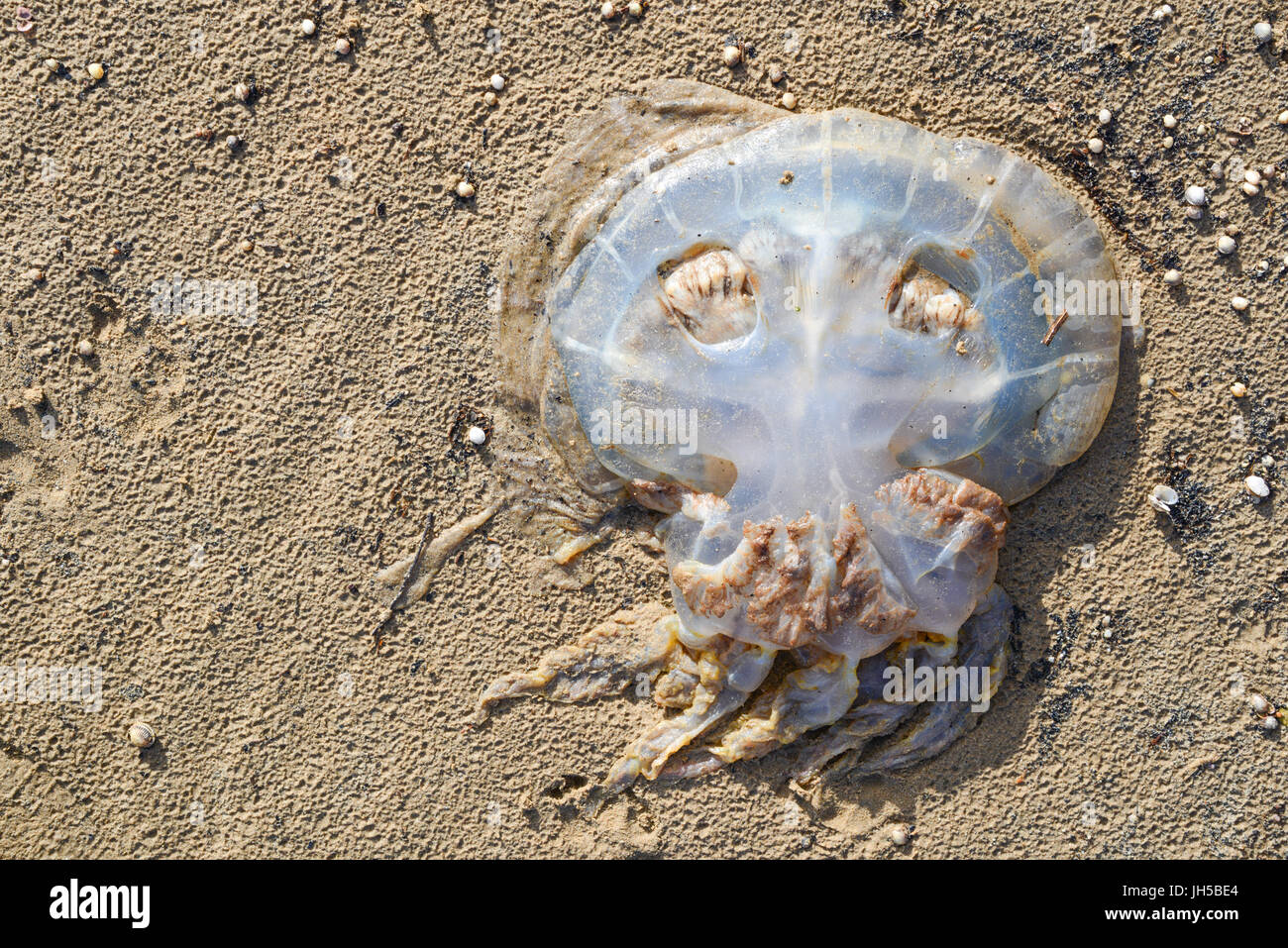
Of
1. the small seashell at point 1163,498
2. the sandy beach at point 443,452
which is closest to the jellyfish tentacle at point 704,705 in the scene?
the sandy beach at point 443,452

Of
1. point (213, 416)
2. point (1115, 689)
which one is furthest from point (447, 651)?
point (1115, 689)

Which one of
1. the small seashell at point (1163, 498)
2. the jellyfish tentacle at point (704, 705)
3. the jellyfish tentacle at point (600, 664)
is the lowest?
the jellyfish tentacle at point (704, 705)

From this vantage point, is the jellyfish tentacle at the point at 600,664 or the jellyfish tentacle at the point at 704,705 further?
the jellyfish tentacle at the point at 600,664

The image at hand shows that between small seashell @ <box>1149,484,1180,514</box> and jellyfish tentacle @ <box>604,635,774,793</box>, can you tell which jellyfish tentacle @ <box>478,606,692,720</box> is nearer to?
jellyfish tentacle @ <box>604,635,774,793</box>

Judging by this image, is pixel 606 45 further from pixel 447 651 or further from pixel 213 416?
pixel 447 651

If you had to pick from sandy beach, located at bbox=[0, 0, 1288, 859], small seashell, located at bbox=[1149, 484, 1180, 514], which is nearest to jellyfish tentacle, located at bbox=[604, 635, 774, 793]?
sandy beach, located at bbox=[0, 0, 1288, 859]

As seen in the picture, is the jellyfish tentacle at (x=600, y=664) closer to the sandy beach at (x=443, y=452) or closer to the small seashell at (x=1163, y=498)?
the sandy beach at (x=443, y=452)
